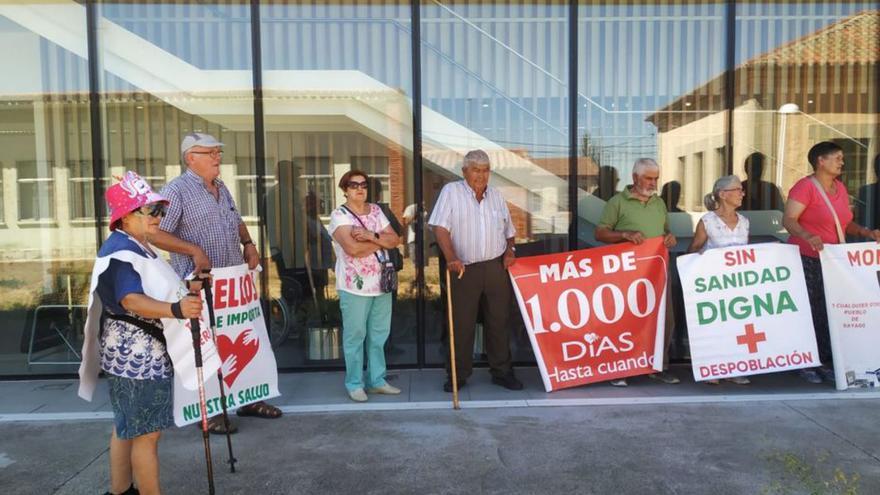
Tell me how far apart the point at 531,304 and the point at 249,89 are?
3.13 metres

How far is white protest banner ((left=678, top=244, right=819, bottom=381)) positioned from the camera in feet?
16.8

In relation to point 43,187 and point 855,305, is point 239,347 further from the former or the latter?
point 855,305

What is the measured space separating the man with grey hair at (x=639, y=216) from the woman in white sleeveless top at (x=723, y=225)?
0.25 meters

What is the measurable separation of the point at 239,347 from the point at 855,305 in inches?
182

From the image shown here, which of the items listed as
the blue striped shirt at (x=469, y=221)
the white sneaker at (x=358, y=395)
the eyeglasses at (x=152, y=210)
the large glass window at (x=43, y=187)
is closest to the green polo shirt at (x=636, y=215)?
the blue striped shirt at (x=469, y=221)

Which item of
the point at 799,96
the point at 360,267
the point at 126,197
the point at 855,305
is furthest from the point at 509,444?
the point at 799,96

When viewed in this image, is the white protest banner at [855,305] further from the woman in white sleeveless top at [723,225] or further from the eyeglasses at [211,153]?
the eyeglasses at [211,153]

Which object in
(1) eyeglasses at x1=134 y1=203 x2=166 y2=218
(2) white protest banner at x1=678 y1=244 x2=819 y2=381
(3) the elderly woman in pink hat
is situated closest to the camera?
(3) the elderly woman in pink hat

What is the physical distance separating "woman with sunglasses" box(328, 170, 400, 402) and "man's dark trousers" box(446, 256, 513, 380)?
0.55 m

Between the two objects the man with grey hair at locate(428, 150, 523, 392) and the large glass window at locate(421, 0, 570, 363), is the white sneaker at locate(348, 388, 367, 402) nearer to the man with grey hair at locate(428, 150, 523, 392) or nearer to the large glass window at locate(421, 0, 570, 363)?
the man with grey hair at locate(428, 150, 523, 392)

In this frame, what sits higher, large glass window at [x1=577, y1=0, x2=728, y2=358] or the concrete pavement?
large glass window at [x1=577, y1=0, x2=728, y2=358]

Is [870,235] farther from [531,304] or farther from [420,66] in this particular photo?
[420,66]

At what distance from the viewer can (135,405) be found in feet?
9.96

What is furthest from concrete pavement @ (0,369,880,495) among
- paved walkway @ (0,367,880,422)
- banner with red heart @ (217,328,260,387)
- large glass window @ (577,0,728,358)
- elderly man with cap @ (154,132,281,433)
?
large glass window @ (577,0,728,358)
